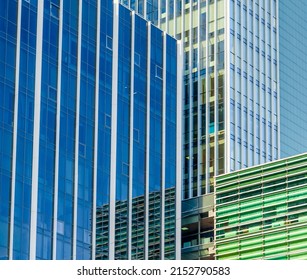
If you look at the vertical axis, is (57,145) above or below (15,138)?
above

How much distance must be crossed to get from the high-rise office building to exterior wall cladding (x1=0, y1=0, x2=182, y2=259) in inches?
1004

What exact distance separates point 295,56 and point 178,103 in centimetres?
3140

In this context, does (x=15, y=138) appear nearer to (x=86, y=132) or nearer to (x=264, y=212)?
(x=86, y=132)

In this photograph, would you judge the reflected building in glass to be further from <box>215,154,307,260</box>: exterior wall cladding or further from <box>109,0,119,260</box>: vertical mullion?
<box>109,0,119,260</box>: vertical mullion

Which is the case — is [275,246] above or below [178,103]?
below

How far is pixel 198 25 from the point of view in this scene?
124 metres

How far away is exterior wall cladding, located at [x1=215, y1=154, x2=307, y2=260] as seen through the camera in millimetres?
98125

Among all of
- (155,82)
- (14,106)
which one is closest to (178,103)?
(155,82)

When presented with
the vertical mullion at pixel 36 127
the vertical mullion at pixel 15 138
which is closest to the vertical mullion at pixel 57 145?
the vertical mullion at pixel 36 127

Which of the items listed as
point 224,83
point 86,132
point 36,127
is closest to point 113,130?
point 86,132

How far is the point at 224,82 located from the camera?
120375 mm

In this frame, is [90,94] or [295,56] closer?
[90,94]

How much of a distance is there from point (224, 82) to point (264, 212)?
22.6 metres

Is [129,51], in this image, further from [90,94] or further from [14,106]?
[14,106]
